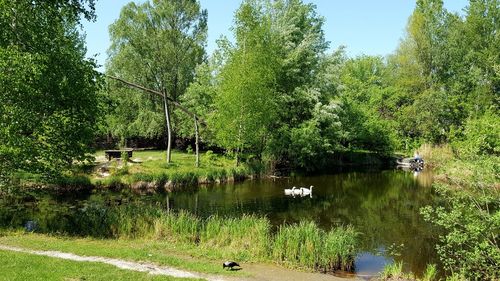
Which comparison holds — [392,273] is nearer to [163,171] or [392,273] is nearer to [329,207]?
[329,207]

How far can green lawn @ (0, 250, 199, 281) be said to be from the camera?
12.1m

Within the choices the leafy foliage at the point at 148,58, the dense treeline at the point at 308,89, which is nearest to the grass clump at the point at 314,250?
the dense treeline at the point at 308,89

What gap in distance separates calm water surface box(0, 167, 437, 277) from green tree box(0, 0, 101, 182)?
419cm

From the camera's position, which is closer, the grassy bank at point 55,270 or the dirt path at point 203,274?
the grassy bank at point 55,270

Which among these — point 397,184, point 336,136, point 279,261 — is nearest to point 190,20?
point 336,136

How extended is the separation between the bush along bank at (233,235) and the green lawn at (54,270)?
448cm

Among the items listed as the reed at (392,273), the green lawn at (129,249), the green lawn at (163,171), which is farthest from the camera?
the green lawn at (163,171)

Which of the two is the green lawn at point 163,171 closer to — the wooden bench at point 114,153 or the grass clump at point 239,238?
the wooden bench at point 114,153

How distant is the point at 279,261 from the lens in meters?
16.8

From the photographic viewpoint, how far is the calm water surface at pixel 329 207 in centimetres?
2047

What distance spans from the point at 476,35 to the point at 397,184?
3220cm

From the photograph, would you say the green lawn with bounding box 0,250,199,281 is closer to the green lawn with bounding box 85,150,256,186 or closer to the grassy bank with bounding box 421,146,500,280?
the grassy bank with bounding box 421,146,500,280

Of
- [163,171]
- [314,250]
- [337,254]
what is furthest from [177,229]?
[163,171]

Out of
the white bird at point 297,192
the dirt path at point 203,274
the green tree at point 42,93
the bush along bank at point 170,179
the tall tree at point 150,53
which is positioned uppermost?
the tall tree at point 150,53
